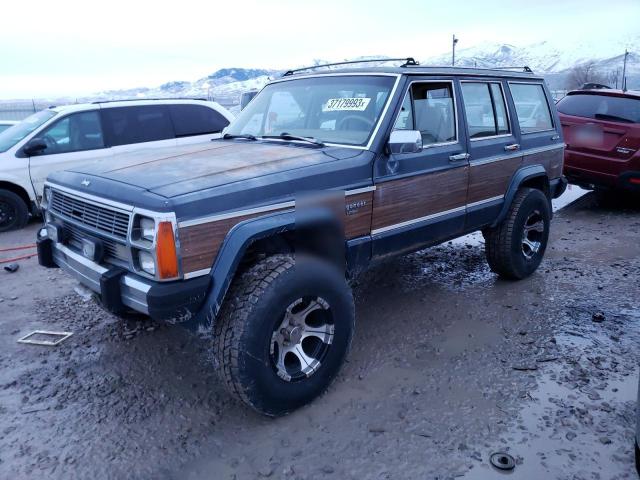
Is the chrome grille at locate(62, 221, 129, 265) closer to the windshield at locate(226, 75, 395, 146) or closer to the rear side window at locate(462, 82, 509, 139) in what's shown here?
the windshield at locate(226, 75, 395, 146)

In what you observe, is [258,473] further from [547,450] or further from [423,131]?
[423,131]

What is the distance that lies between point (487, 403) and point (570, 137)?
6004mm

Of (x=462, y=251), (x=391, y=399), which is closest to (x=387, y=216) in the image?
(x=391, y=399)

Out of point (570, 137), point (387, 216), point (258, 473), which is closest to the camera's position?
point (258, 473)

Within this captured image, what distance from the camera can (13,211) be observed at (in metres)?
7.32

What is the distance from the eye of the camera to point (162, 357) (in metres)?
3.77

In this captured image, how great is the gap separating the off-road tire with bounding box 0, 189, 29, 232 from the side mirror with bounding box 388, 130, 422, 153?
236 inches

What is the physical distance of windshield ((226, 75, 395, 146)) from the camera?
3.70m

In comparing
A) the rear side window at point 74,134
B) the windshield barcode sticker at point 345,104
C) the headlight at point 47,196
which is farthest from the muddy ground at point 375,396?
the rear side window at point 74,134

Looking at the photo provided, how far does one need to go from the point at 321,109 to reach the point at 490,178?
5.39 ft

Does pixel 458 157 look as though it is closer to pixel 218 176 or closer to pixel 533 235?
pixel 533 235

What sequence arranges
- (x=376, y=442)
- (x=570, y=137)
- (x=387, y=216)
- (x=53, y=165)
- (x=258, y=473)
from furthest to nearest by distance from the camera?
(x=570, y=137) → (x=53, y=165) → (x=387, y=216) → (x=376, y=442) → (x=258, y=473)

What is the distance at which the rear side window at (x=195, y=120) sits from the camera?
25.7 ft

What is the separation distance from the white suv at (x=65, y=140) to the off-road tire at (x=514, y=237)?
4.88 m
